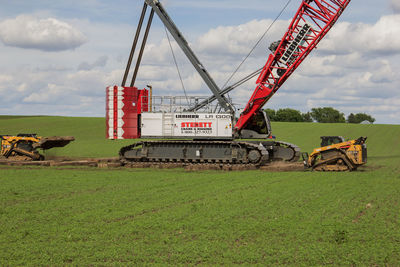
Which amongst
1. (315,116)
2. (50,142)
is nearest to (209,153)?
(50,142)

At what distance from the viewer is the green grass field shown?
880 centimetres

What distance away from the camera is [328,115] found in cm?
12638

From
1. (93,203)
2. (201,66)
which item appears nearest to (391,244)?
(93,203)

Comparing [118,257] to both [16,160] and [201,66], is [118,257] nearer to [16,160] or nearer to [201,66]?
[201,66]

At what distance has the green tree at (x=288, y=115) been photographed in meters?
110

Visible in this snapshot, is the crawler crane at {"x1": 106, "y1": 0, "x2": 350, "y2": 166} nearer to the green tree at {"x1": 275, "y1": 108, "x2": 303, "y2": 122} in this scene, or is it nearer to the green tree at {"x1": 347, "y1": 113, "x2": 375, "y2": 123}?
the green tree at {"x1": 275, "y1": 108, "x2": 303, "y2": 122}

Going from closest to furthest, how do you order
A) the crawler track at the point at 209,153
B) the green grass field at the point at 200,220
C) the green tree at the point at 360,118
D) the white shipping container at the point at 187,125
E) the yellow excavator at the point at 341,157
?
the green grass field at the point at 200,220 < the yellow excavator at the point at 341,157 < the crawler track at the point at 209,153 < the white shipping container at the point at 187,125 < the green tree at the point at 360,118

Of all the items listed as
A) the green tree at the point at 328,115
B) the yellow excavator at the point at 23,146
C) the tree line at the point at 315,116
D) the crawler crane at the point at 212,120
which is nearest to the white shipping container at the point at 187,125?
the crawler crane at the point at 212,120

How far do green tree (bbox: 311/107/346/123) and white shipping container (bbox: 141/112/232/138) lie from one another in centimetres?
10348

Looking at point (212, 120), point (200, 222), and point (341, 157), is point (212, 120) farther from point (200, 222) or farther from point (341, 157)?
point (200, 222)

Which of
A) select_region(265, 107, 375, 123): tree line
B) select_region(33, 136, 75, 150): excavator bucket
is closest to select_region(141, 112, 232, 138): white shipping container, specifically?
select_region(33, 136, 75, 150): excavator bucket

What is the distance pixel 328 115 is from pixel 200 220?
120211 millimetres

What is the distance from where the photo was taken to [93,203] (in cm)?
1409

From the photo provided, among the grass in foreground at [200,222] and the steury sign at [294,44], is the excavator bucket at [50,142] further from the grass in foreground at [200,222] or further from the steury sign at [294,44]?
the steury sign at [294,44]
